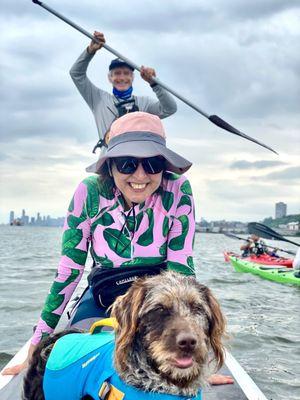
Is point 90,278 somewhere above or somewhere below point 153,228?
below

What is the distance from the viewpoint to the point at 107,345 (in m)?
3.30

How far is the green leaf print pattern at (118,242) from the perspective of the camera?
170 inches

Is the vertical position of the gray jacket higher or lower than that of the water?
higher

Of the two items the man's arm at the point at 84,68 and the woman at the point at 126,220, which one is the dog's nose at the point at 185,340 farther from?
the man's arm at the point at 84,68

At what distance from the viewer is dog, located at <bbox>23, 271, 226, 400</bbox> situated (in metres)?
2.82

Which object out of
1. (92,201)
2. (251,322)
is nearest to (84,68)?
(92,201)

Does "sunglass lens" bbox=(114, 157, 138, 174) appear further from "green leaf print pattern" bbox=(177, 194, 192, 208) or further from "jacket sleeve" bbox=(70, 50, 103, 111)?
"jacket sleeve" bbox=(70, 50, 103, 111)

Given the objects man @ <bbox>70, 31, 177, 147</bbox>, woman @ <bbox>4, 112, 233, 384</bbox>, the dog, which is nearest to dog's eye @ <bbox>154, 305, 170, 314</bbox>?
the dog

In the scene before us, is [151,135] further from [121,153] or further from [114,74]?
[114,74]

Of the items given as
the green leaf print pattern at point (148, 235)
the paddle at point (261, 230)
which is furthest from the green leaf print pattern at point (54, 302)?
the paddle at point (261, 230)

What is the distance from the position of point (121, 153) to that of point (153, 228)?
0.75 meters

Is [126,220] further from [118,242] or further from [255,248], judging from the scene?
[255,248]

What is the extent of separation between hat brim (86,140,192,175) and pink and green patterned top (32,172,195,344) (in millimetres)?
226

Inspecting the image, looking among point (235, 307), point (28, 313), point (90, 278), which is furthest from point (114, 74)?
point (235, 307)
